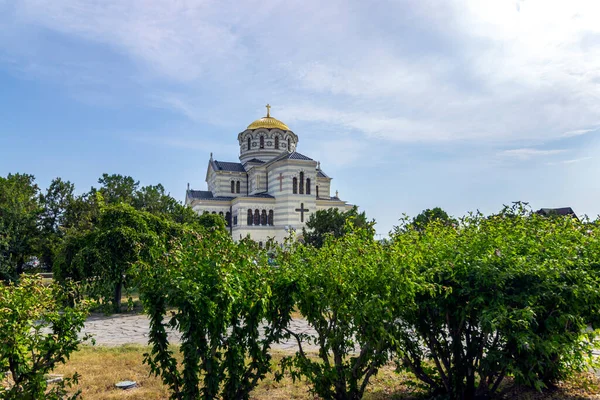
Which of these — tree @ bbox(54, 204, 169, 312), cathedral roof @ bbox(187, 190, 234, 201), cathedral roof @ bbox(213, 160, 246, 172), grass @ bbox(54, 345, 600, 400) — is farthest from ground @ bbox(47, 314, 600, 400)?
cathedral roof @ bbox(213, 160, 246, 172)

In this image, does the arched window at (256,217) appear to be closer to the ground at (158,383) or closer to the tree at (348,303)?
the ground at (158,383)

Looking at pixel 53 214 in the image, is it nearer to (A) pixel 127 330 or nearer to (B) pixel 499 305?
(A) pixel 127 330

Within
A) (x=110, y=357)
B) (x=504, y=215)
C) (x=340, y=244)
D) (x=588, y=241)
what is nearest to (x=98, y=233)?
(x=110, y=357)

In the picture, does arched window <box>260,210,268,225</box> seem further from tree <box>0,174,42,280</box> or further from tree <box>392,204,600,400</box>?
tree <box>392,204,600,400</box>

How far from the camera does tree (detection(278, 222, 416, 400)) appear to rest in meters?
4.24

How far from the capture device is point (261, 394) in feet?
18.7

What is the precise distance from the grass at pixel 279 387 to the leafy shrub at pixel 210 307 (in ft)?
5.40

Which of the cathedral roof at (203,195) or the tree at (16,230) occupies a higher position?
the cathedral roof at (203,195)

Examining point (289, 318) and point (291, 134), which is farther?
point (291, 134)

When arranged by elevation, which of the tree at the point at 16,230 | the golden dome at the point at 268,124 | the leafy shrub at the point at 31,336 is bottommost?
the leafy shrub at the point at 31,336

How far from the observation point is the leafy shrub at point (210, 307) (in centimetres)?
373

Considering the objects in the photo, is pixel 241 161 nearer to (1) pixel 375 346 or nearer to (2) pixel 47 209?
(2) pixel 47 209

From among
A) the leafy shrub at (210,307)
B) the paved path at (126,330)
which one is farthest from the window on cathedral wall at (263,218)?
the leafy shrub at (210,307)

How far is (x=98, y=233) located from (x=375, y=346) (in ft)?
38.1
